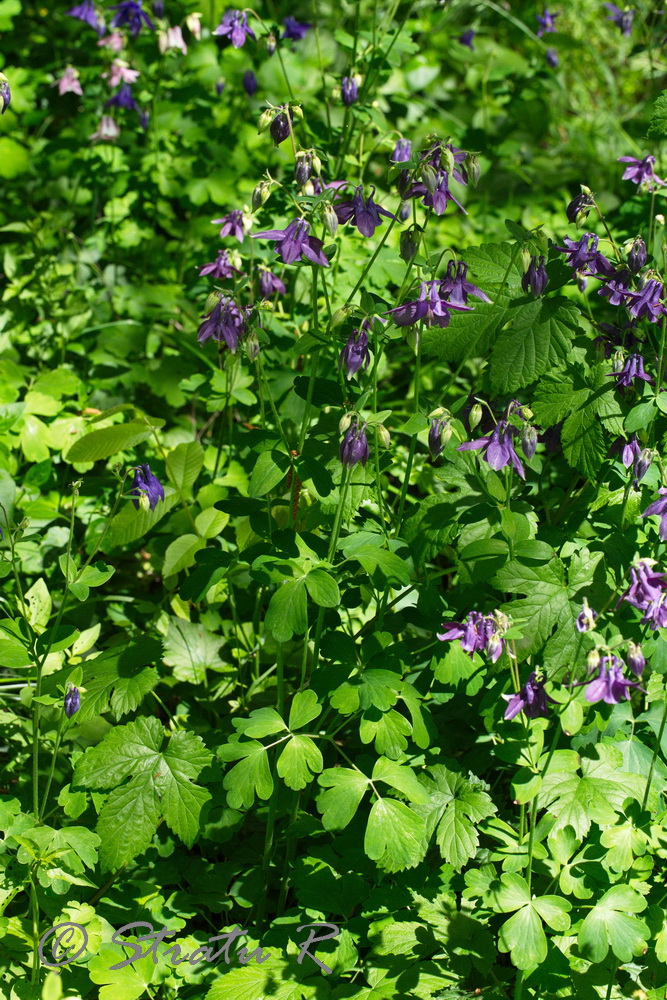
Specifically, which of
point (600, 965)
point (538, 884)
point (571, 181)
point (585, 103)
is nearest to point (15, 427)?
point (538, 884)

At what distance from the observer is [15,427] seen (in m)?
3.31

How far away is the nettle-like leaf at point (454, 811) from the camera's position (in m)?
2.15

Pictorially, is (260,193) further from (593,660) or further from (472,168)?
(593,660)

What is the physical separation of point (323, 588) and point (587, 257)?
1.18 metres

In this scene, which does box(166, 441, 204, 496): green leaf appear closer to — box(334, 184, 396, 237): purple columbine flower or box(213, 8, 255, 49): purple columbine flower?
box(334, 184, 396, 237): purple columbine flower

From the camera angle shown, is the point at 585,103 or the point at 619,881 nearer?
the point at 619,881

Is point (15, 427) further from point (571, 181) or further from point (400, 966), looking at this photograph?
point (571, 181)

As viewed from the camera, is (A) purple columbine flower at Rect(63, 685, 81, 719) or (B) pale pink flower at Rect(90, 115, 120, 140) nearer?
(A) purple columbine flower at Rect(63, 685, 81, 719)

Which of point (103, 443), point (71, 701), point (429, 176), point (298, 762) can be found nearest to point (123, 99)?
point (103, 443)

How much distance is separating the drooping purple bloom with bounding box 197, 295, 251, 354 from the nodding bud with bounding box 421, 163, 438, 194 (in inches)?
23.2

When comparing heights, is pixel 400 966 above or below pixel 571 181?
below

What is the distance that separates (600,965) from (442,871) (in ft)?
1.46

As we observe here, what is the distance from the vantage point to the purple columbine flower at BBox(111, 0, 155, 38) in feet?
13.7

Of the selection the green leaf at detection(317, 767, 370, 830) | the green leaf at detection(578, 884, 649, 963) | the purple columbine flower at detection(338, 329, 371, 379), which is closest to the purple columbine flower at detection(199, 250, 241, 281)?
the purple columbine flower at detection(338, 329, 371, 379)
